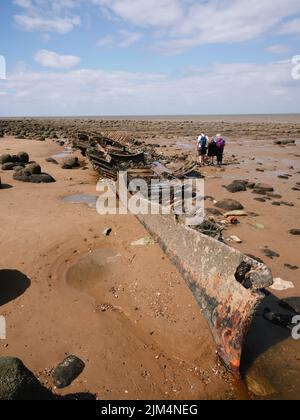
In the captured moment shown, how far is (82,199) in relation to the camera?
934 cm

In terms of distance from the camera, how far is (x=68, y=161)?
46.9ft

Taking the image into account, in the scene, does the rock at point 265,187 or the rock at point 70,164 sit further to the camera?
the rock at point 70,164

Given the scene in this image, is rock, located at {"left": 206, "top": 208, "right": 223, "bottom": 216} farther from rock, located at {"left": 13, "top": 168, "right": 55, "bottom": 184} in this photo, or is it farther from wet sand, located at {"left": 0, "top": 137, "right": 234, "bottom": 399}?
rock, located at {"left": 13, "top": 168, "right": 55, "bottom": 184}

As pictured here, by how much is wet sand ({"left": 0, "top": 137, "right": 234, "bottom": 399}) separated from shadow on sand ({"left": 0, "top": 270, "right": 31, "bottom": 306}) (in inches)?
0.6

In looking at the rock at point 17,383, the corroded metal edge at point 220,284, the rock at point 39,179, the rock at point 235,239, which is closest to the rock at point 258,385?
the corroded metal edge at point 220,284

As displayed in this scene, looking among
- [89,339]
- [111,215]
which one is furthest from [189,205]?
[89,339]

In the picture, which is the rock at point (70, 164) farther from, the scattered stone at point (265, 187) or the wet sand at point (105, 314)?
the scattered stone at point (265, 187)

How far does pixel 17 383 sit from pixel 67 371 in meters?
0.64

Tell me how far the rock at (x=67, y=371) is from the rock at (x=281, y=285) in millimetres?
3192

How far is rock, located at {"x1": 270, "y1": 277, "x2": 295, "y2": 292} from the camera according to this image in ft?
16.9

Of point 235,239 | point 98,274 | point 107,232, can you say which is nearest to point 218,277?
point 98,274

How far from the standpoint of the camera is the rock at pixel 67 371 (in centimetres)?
334
